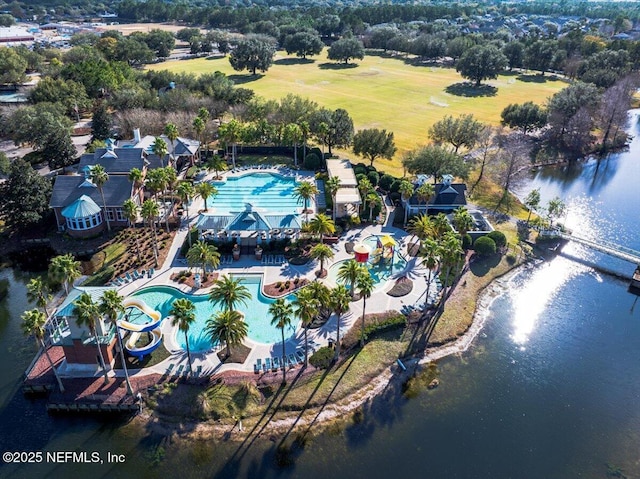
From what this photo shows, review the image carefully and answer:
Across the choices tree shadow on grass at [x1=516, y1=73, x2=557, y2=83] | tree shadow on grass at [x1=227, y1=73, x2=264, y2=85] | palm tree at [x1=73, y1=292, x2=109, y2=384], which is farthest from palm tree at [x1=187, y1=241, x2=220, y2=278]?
tree shadow on grass at [x1=516, y1=73, x2=557, y2=83]

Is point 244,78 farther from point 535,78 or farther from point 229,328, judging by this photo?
point 229,328

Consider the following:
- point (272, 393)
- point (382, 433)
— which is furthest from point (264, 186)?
point (382, 433)

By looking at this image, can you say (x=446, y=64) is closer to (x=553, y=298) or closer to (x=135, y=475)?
(x=553, y=298)

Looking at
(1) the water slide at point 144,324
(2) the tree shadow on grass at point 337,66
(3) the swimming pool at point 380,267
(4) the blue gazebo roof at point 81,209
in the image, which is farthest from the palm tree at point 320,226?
(2) the tree shadow on grass at point 337,66

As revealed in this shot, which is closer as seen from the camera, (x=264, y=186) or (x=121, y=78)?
(x=264, y=186)

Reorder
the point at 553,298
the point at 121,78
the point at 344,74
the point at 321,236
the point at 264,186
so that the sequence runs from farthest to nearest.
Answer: the point at 344,74 → the point at 121,78 → the point at 264,186 → the point at 321,236 → the point at 553,298

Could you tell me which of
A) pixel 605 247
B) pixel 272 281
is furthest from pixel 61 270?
pixel 605 247
